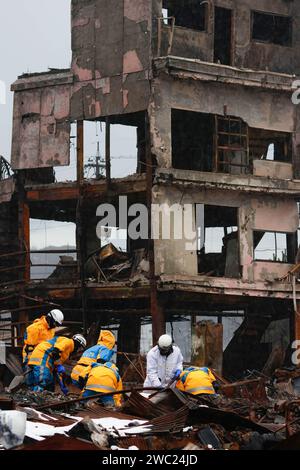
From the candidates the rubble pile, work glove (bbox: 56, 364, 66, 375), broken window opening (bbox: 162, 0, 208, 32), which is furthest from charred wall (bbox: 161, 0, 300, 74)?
the rubble pile

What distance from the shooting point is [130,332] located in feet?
116

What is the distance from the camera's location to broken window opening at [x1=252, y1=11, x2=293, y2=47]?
3438 cm

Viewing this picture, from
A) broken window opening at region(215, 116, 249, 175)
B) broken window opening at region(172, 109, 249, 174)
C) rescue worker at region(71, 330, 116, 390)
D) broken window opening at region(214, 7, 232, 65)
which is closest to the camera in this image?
rescue worker at region(71, 330, 116, 390)

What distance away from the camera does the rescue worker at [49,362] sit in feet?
66.9

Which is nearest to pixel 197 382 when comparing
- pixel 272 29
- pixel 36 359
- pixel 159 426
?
pixel 36 359

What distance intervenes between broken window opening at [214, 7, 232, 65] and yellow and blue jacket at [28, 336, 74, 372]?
15.3 metres

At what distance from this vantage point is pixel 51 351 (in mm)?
20422

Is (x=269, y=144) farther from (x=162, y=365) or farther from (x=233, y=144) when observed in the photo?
(x=162, y=365)

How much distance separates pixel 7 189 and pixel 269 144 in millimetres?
8711

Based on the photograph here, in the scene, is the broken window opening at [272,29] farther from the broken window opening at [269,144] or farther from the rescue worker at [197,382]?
the rescue worker at [197,382]

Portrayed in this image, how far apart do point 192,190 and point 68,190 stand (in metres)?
3.85

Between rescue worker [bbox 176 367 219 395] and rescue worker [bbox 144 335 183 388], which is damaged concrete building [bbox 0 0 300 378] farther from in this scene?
rescue worker [bbox 176 367 219 395]

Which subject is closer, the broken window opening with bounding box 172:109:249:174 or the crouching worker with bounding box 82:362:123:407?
the crouching worker with bounding box 82:362:123:407

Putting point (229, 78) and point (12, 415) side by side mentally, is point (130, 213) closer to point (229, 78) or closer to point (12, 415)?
point (229, 78)
